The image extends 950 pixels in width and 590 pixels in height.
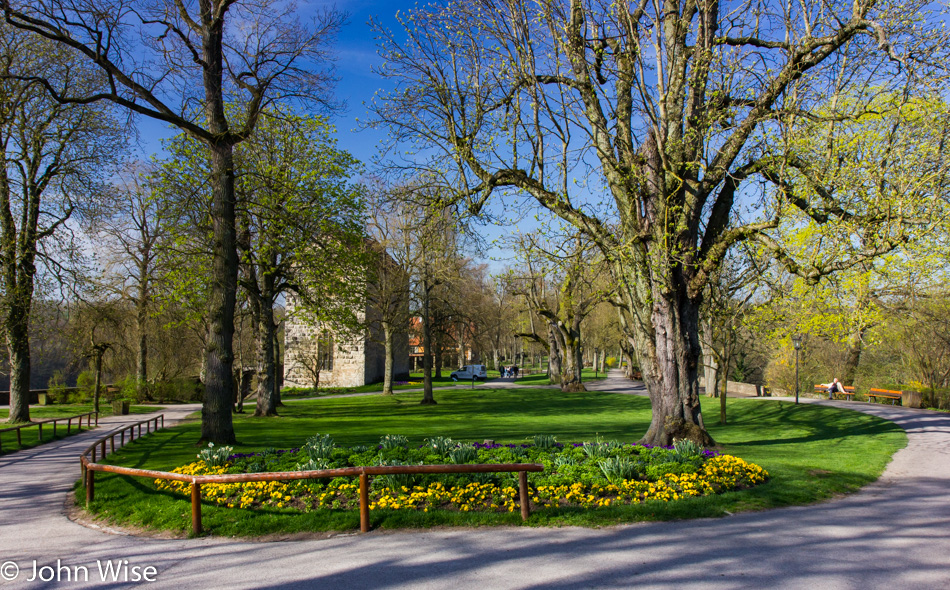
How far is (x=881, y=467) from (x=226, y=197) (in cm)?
1419

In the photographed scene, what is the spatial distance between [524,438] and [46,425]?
16.6 meters

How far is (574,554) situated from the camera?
5.35 metres

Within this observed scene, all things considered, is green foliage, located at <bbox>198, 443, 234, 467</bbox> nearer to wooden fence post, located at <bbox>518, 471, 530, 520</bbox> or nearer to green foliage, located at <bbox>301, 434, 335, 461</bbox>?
green foliage, located at <bbox>301, 434, 335, 461</bbox>

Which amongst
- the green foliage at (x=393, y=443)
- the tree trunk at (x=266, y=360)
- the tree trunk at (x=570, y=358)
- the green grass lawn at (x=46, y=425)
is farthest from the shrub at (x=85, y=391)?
the tree trunk at (x=570, y=358)

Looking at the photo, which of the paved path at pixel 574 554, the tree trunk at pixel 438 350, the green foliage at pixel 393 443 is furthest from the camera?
the tree trunk at pixel 438 350

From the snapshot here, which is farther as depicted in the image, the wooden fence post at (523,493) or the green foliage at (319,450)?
the green foliage at (319,450)

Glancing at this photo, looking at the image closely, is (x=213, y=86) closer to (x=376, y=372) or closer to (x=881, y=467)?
(x=881, y=467)

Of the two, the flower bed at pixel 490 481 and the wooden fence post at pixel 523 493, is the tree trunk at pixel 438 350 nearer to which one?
the flower bed at pixel 490 481

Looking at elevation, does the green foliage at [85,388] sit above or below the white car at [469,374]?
above

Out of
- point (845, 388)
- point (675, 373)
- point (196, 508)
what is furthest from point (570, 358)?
point (196, 508)

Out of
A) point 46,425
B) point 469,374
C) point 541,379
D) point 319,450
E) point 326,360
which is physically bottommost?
point 541,379

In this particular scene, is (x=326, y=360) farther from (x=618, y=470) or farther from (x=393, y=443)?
(x=618, y=470)

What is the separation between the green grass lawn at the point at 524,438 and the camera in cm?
666

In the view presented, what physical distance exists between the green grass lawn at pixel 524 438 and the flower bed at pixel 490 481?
0.28 meters
